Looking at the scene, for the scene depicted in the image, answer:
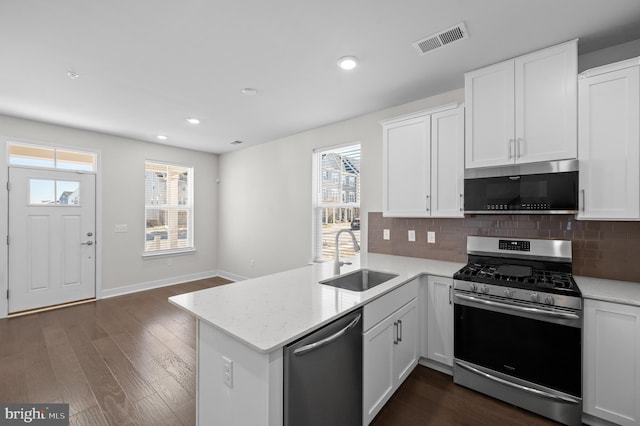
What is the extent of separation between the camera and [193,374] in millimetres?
2436

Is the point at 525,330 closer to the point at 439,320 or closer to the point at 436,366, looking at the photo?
the point at 439,320

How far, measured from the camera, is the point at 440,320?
7.96 ft

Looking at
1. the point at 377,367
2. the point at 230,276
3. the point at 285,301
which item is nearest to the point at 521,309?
the point at 377,367

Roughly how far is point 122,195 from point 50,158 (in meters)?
1.02

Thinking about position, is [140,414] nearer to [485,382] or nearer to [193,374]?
[193,374]

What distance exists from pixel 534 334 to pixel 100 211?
226 inches

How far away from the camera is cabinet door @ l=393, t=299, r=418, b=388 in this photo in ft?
6.91

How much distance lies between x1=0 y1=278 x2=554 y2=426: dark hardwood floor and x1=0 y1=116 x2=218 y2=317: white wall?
1.20 meters

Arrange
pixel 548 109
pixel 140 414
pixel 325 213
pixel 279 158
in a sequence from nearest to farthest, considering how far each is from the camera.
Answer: pixel 140 414 → pixel 548 109 → pixel 325 213 → pixel 279 158

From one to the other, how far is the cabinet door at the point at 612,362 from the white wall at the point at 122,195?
586 centimetres

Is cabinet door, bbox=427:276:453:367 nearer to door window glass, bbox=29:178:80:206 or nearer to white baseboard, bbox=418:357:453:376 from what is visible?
white baseboard, bbox=418:357:453:376

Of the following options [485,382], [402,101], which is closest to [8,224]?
[402,101]

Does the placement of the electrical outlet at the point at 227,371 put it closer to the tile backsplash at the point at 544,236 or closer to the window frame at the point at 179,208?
the tile backsplash at the point at 544,236

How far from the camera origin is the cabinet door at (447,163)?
2588 mm
